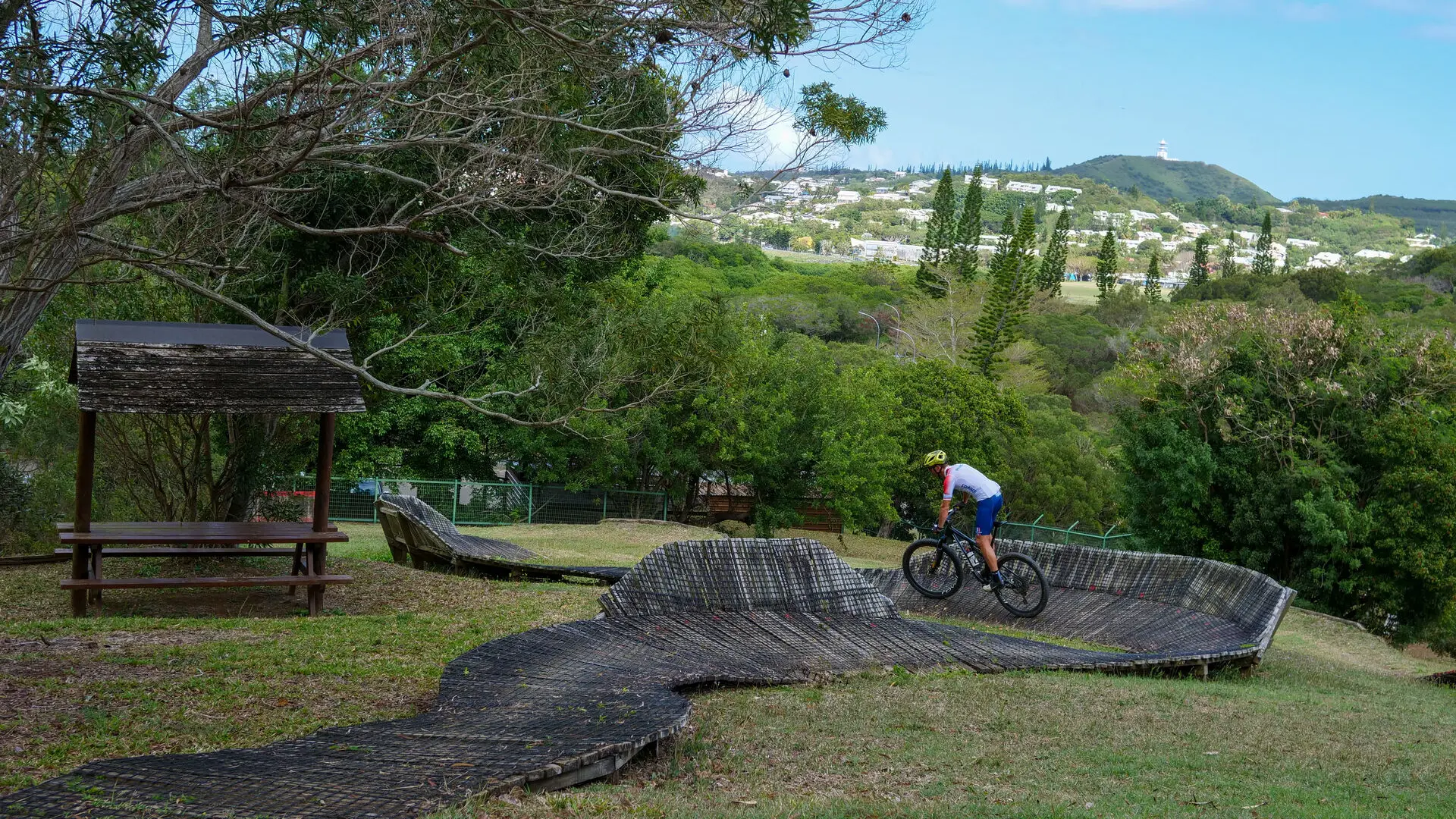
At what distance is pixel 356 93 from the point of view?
7.69m

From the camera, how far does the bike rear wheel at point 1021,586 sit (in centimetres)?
1189

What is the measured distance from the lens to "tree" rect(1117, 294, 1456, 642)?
1964 centimetres

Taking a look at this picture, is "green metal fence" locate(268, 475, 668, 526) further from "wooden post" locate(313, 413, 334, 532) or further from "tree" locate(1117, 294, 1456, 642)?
"wooden post" locate(313, 413, 334, 532)

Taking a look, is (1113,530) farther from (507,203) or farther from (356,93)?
(356,93)

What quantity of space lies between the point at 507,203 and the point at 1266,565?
16527mm

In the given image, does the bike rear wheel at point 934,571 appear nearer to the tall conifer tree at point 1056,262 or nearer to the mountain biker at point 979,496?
the mountain biker at point 979,496

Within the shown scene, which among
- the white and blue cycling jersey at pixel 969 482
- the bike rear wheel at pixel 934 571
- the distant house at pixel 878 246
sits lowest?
the bike rear wheel at pixel 934 571

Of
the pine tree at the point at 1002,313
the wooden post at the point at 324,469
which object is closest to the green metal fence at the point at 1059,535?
the wooden post at the point at 324,469

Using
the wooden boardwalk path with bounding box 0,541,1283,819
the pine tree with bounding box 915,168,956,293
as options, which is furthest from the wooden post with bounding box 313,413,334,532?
the pine tree with bounding box 915,168,956,293

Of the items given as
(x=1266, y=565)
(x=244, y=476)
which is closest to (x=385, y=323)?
(x=244, y=476)

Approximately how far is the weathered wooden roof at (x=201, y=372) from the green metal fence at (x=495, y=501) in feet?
49.6

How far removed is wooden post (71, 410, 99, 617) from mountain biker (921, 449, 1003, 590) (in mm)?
7392

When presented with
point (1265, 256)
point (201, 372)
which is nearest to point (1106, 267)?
point (1265, 256)

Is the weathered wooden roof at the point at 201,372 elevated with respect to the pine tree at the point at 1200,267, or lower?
lower
